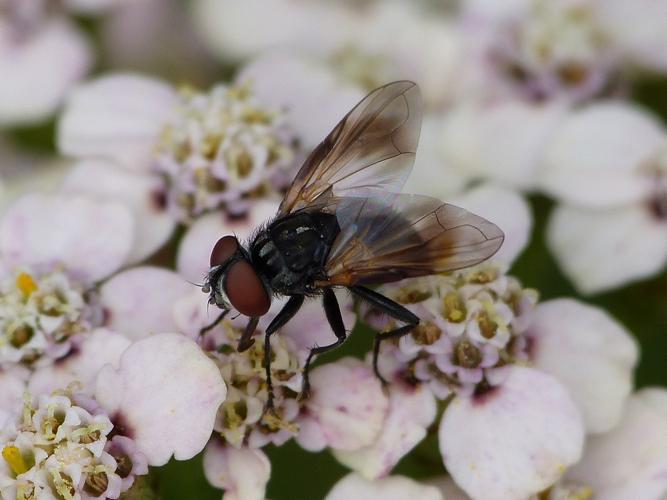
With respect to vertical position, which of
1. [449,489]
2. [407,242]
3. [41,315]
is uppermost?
[407,242]

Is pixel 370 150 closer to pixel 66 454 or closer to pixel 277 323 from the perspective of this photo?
pixel 277 323

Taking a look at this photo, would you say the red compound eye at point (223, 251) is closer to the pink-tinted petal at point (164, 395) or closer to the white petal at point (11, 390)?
the pink-tinted petal at point (164, 395)

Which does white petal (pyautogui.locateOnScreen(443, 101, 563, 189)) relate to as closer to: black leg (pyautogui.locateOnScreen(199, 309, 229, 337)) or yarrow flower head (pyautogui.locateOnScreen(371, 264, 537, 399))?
yarrow flower head (pyautogui.locateOnScreen(371, 264, 537, 399))

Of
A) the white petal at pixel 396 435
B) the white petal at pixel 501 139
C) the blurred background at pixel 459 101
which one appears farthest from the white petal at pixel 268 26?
the white petal at pixel 396 435

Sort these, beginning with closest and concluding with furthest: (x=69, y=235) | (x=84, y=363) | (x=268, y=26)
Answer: (x=84, y=363), (x=69, y=235), (x=268, y=26)

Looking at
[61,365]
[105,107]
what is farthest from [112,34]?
[61,365]

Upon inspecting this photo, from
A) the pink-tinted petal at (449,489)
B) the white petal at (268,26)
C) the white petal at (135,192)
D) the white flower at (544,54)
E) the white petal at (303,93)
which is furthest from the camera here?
the white petal at (268,26)

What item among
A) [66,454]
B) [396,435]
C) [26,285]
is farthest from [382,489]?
[26,285]
